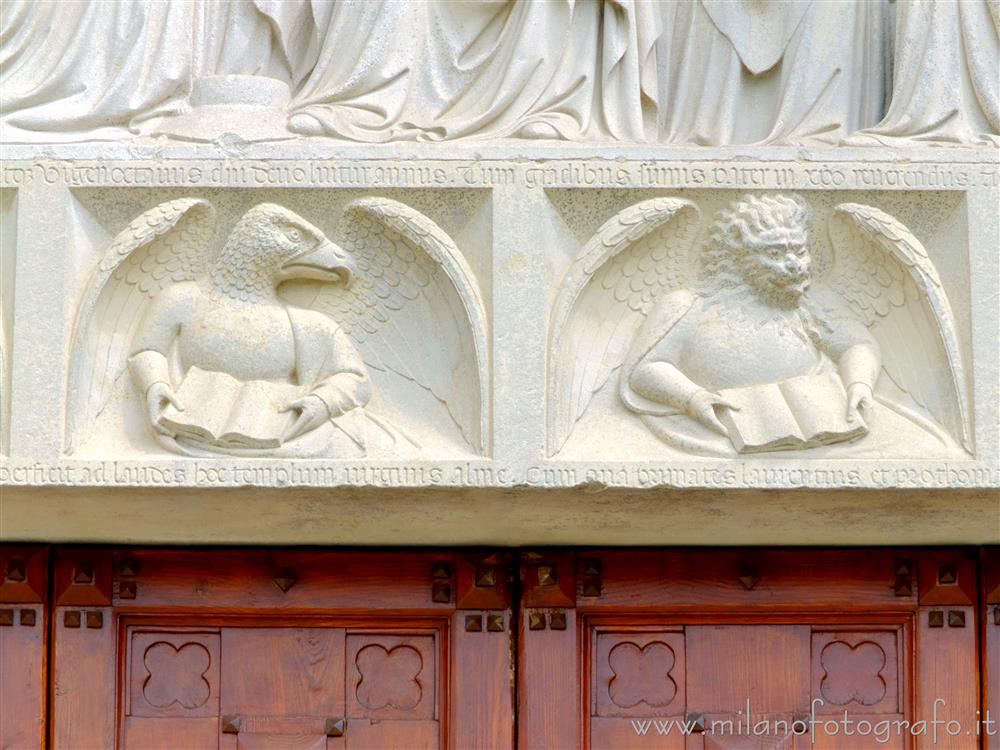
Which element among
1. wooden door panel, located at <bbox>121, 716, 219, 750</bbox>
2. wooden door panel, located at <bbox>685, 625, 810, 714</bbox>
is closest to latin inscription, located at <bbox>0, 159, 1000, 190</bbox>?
wooden door panel, located at <bbox>685, 625, 810, 714</bbox>

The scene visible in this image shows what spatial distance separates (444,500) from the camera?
4.10 metres

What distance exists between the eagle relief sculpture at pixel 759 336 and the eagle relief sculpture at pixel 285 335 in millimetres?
262

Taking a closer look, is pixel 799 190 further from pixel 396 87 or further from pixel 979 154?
pixel 396 87

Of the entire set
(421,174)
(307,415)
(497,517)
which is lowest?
(497,517)

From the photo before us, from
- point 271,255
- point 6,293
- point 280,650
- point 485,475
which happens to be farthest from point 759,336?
point 6,293

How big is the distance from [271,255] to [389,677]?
0.97 meters

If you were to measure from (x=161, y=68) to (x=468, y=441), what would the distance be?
1.06 m

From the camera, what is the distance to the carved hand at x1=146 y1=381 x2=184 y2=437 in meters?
4.04

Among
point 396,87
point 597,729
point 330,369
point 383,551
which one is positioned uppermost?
point 396,87

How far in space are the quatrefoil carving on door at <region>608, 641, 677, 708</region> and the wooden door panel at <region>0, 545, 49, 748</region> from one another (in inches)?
49.3

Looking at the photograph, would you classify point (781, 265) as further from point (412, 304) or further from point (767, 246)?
point (412, 304)

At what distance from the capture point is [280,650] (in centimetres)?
429

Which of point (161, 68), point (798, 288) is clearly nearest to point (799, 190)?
Answer: point (798, 288)

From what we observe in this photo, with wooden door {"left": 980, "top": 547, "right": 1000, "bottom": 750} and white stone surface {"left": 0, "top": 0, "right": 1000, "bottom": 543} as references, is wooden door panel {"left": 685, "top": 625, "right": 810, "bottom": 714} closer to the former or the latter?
white stone surface {"left": 0, "top": 0, "right": 1000, "bottom": 543}
